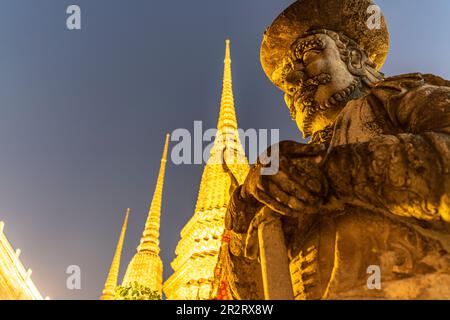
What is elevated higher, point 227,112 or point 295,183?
point 227,112

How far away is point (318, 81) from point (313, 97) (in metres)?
0.10

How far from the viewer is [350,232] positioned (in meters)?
1.50

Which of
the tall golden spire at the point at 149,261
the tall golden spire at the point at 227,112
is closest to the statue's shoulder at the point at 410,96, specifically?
the tall golden spire at the point at 149,261

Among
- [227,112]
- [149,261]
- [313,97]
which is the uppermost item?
[227,112]

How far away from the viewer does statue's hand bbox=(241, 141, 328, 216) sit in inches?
54.3

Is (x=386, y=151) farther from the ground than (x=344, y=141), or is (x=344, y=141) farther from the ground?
(x=344, y=141)

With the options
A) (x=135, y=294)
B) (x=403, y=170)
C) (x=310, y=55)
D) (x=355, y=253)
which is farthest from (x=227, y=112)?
(x=403, y=170)

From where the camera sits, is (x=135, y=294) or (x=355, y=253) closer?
(x=355, y=253)

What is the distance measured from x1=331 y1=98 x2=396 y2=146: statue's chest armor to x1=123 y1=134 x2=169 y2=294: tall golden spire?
13.8 metres

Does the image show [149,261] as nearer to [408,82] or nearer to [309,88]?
[309,88]

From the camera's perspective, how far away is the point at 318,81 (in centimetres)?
212
